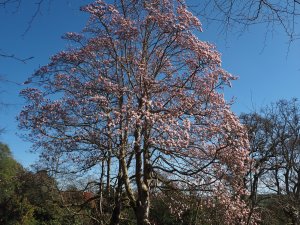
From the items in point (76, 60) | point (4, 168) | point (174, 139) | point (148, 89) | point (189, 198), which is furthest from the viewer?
point (4, 168)

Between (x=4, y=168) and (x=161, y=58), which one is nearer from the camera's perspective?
(x=161, y=58)

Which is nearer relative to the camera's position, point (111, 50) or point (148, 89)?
point (148, 89)

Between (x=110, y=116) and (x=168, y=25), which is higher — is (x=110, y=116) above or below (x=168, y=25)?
below

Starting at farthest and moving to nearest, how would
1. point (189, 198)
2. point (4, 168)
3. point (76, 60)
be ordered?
1. point (4, 168)
2. point (189, 198)
3. point (76, 60)

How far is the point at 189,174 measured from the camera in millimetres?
8570

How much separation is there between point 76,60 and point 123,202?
4155 mm

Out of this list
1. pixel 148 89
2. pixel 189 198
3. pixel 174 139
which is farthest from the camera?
pixel 189 198

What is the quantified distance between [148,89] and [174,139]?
148 centimetres

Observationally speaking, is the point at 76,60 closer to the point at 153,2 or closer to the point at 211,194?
the point at 153,2

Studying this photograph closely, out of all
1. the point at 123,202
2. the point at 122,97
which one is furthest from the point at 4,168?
the point at 122,97

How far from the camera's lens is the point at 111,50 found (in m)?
9.93

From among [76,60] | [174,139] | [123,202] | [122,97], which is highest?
[76,60]

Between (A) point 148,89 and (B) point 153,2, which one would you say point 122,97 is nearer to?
(A) point 148,89

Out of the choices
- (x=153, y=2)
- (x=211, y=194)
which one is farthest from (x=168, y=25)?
(x=211, y=194)
